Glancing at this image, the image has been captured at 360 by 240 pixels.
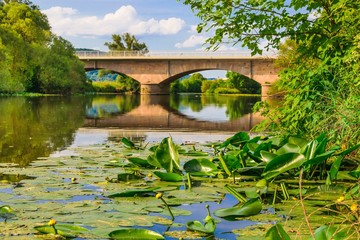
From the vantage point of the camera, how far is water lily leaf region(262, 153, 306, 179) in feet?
14.7

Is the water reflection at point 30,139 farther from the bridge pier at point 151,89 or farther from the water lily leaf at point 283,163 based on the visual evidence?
the bridge pier at point 151,89

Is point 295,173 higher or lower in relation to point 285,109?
lower

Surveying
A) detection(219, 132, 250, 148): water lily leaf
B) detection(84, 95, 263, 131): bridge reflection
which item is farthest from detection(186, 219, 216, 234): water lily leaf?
detection(84, 95, 263, 131): bridge reflection

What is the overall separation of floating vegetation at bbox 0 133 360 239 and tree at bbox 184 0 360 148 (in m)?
0.89

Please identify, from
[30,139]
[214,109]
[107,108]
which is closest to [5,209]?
[30,139]

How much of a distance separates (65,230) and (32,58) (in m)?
40.4

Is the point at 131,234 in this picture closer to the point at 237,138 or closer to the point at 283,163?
the point at 283,163

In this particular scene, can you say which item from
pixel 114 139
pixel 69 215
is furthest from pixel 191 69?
pixel 69 215

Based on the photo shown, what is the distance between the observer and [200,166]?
5.65 metres

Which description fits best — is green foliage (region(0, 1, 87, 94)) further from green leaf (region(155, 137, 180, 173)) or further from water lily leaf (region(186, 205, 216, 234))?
water lily leaf (region(186, 205, 216, 234))

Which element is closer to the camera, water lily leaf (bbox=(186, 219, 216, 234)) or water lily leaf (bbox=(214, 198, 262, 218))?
water lily leaf (bbox=(186, 219, 216, 234))

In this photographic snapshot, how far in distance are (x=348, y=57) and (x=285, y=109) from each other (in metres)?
1.29

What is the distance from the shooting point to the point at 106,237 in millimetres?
3236

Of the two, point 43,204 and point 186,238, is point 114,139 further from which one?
point 186,238
